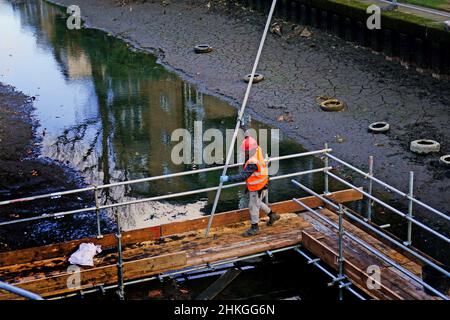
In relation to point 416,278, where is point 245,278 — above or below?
below

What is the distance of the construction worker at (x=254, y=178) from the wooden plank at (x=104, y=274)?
61.7 inches

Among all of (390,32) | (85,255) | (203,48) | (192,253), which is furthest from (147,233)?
(203,48)

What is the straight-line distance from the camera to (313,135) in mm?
21562

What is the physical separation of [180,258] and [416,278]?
3.66 metres

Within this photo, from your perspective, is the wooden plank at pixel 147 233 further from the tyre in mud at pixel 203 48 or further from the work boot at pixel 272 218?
the tyre in mud at pixel 203 48

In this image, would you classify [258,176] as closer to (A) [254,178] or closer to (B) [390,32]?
(A) [254,178]

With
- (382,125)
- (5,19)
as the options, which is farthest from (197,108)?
(5,19)

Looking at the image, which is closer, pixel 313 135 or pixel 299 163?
pixel 299 163

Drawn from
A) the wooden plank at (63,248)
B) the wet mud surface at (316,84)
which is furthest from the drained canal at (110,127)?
the wooden plank at (63,248)

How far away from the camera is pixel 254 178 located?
13.1m

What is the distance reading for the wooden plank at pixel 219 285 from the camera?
12.3 meters

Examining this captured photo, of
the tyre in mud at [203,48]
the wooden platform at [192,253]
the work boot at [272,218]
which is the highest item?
the work boot at [272,218]

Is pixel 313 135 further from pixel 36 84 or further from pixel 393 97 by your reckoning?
pixel 36 84

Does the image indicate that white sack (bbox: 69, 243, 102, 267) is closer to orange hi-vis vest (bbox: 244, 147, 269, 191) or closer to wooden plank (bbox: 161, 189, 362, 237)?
wooden plank (bbox: 161, 189, 362, 237)
